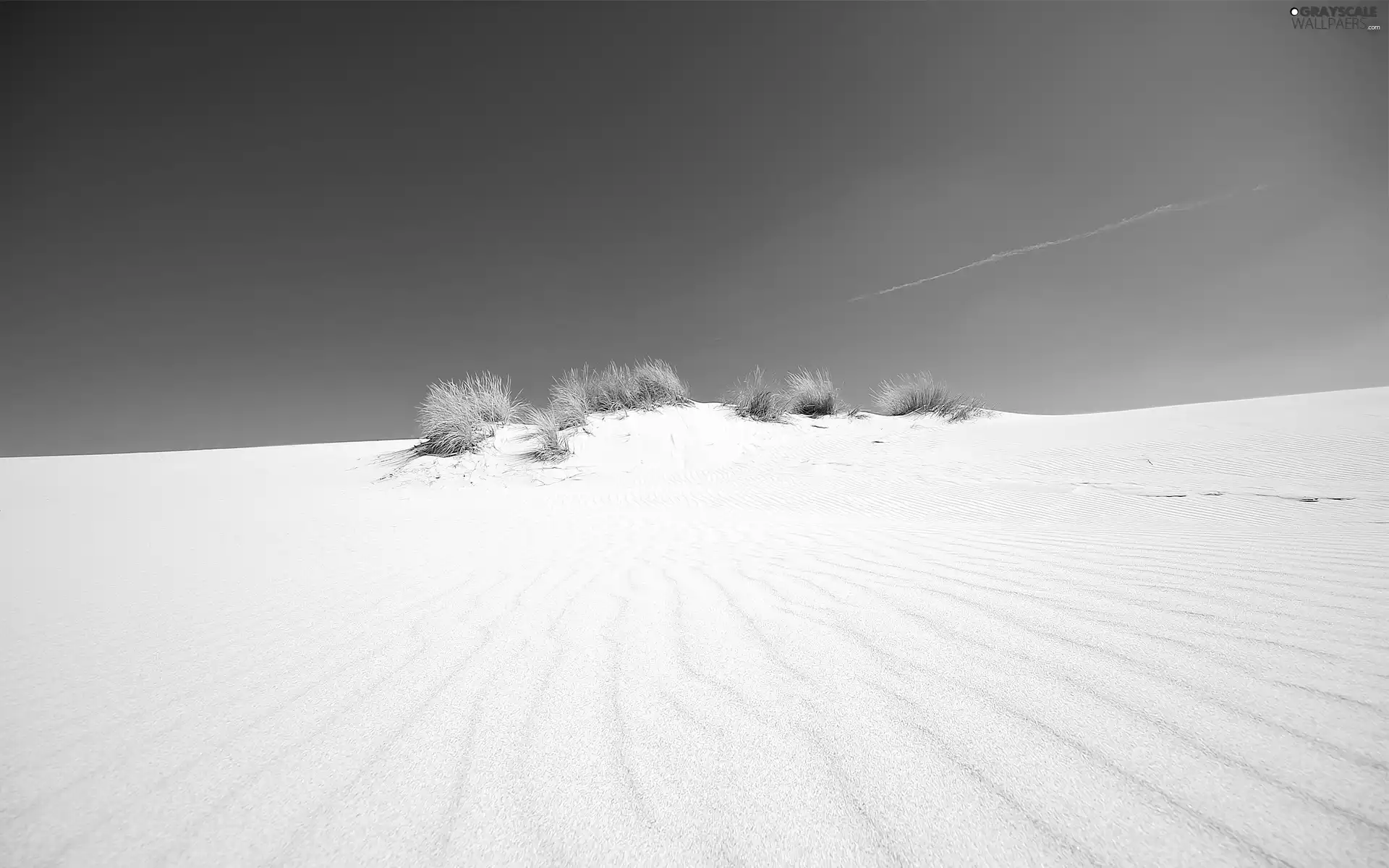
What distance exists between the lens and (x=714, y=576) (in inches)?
90.7

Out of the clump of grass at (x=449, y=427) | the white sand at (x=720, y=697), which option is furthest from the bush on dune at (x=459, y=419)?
the white sand at (x=720, y=697)

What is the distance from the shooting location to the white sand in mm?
782

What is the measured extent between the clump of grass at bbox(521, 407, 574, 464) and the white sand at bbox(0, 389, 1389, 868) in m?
4.35

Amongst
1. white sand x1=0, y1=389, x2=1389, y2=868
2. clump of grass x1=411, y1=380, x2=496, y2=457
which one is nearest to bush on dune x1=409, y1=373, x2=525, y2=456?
clump of grass x1=411, y1=380, x2=496, y2=457

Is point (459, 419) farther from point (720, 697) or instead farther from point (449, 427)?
point (720, 697)

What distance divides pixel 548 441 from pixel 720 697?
22.7ft

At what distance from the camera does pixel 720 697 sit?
1.19 meters

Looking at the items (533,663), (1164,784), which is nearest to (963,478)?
(1164,784)

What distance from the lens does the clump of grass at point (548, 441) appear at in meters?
7.54

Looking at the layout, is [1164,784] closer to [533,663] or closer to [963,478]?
[533,663]

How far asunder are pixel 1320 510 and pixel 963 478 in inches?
91.7

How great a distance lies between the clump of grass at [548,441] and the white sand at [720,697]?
435 cm

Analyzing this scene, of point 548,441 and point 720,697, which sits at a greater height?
point 548,441

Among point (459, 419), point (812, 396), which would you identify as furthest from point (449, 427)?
point (812, 396)
